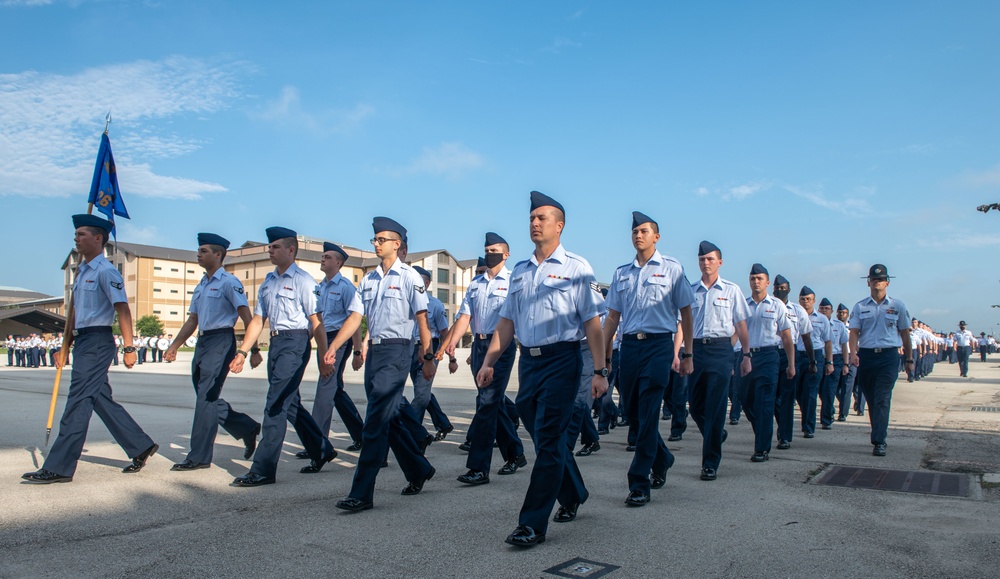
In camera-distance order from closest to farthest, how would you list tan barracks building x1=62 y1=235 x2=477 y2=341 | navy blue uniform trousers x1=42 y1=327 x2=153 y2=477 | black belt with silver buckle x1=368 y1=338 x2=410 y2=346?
1. black belt with silver buckle x1=368 y1=338 x2=410 y2=346
2. navy blue uniform trousers x1=42 y1=327 x2=153 y2=477
3. tan barracks building x1=62 y1=235 x2=477 y2=341

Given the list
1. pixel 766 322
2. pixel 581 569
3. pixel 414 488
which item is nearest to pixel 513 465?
pixel 414 488

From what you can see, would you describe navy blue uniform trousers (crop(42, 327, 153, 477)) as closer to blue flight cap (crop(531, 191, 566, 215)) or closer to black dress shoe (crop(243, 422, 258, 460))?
black dress shoe (crop(243, 422, 258, 460))

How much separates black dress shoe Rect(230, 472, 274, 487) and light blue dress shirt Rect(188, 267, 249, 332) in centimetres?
157

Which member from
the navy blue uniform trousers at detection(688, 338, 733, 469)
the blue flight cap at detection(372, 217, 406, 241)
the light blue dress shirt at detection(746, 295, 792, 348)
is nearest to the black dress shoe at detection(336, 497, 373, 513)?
the blue flight cap at detection(372, 217, 406, 241)

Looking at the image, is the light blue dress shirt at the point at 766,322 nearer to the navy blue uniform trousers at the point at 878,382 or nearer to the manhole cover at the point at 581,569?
the navy blue uniform trousers at the point at 878,382

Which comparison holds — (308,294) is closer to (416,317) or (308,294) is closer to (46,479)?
(416,317)

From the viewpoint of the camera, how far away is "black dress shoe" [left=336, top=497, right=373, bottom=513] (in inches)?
204

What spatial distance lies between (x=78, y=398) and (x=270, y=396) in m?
1.62

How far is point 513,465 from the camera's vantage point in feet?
23.5

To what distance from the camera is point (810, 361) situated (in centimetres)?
1019

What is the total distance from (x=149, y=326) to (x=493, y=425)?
86.3 metres

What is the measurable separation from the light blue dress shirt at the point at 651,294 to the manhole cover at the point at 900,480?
208cm

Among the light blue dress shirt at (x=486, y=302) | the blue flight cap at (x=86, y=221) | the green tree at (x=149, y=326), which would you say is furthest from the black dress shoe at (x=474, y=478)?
the green tree at (x=149, y=326)

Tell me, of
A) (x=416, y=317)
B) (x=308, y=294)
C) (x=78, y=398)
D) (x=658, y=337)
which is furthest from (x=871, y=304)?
(x=78, y=398)
